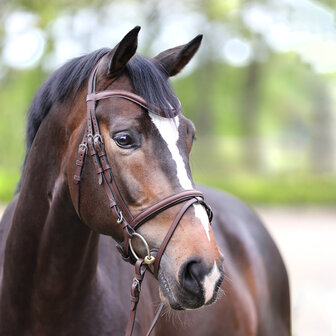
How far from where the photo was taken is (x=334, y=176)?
61.2 feet

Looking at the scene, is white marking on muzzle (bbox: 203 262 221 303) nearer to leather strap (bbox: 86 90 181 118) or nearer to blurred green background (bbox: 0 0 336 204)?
leather strap (bbox: 86 90 181 118)

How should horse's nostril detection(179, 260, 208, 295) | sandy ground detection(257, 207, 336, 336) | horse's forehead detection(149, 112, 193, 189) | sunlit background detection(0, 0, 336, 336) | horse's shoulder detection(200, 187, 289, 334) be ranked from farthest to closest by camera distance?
1. sunlit background detection(0, 0, 336, 336)
2. sandy ground detection(257, 207, 336, 336)
3. horse's shoulder detection(200, 187, 289, 334)
4. horse's forehead detection(149, 112, 193, 189)
5. horse's nostril detection(179, 260, 208, 295)

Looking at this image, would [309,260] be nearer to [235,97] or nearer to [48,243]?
[48,243]

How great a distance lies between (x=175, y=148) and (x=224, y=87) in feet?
83.3

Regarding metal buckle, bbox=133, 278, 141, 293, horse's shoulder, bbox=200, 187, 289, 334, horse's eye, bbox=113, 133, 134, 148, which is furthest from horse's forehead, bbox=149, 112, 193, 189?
horse's shoulder, bbox=200, 187, 289, 334

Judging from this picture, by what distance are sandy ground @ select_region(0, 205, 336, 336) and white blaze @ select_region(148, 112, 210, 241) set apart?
167 inches

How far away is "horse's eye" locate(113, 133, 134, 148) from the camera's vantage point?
6.20 feet

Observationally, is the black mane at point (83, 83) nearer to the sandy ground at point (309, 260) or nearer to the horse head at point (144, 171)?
the horse head at point (144, 171)

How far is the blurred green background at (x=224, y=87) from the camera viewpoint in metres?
16.4

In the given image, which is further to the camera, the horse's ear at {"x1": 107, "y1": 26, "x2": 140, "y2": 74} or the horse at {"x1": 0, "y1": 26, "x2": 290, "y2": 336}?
the horse's ear at {"x1": 107, "y1": 26, "x2": 140, "y2": 74}

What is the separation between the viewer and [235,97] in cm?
2683

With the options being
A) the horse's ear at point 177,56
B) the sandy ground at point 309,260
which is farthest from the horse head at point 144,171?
the sandy ground at point 309,260

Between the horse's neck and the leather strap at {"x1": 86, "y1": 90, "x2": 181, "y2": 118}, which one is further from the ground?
the leather strap at {"x1": 86, "y1": 90, "x2": 181, "y2": 118}

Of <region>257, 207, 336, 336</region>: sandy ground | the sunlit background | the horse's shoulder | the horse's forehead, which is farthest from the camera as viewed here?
the sunlit background
